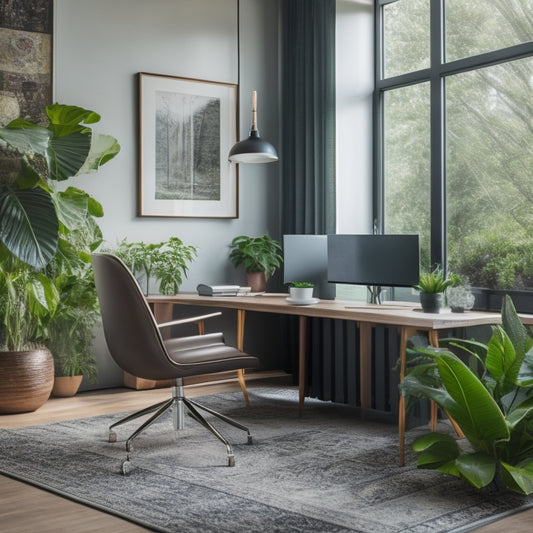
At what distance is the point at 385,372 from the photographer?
452cm

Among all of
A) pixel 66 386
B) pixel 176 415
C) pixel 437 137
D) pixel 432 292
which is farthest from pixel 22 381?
pixel 437 137

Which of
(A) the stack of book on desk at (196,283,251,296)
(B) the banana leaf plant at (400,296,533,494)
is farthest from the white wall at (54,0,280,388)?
(B) the banana leaf plant at (400,296,533,494)

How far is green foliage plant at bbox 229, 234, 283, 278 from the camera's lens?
572cm

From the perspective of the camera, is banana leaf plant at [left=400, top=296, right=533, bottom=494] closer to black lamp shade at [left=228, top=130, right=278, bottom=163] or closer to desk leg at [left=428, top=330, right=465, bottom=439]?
desk leg at [left=428, top=330, right=465, bottom=439]

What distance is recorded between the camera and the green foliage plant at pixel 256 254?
18.8 feet

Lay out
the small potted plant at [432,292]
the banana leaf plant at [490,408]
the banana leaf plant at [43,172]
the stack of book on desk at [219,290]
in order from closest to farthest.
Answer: the banana leaf plant at [490,408], the small potted plant at [432,292], the banana leaf plant at [43,172], the stack of book on desk at [219,290]

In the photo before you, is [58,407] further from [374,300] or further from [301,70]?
[301,70]

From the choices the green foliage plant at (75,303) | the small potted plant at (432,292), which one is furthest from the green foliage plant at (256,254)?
the small potted plant at (432,292)

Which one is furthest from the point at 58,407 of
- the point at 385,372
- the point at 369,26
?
the point at 369,26

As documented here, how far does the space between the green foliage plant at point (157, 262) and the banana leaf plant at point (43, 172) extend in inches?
17.0

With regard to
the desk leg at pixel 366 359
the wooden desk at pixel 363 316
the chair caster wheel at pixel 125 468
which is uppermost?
the wooden desk at pixel 363 316

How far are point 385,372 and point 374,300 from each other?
41cm

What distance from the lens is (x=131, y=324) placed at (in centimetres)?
341

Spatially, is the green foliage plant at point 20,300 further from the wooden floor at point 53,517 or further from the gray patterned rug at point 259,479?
the wooden floor at point 53,517
